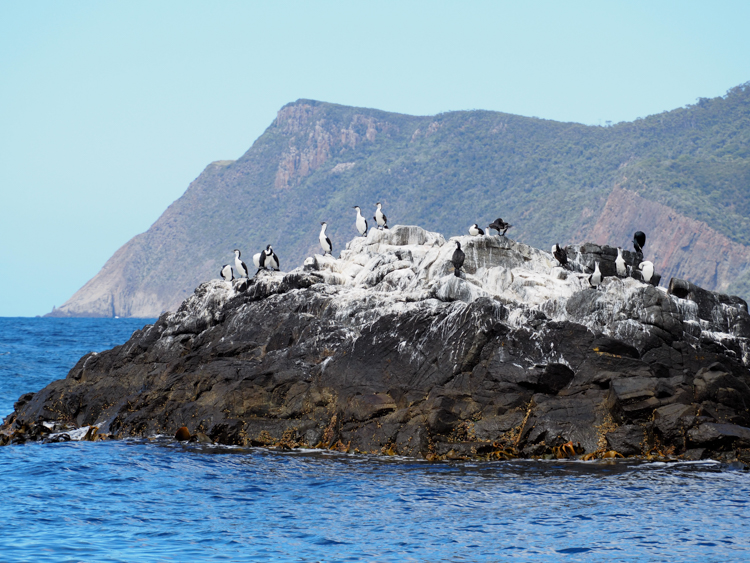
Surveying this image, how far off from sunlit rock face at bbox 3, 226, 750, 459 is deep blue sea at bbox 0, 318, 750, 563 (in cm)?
113

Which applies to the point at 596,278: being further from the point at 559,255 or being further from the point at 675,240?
the point at 675,240

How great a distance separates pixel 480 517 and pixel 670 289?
575 inches

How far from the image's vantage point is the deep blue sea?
14.3 m

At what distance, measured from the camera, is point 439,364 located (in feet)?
79.1

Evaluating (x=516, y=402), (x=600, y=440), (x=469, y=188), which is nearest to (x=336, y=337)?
(x=516, y=402)

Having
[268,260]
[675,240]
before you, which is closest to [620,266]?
[268,260]

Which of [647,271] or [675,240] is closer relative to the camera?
[647,271]

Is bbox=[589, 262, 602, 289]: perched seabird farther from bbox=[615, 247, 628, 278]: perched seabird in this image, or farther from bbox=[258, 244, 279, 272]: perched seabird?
bbox=[258, 244, 279, 272]: perched seabird

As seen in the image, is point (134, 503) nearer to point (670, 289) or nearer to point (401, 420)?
point (401, 420)

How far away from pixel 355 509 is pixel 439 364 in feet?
26.1

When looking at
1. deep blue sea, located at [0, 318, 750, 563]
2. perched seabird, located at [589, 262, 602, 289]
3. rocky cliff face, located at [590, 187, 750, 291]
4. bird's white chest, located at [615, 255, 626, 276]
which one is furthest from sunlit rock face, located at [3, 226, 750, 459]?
rocky cliff face, located at [590, 187, 750, 291]

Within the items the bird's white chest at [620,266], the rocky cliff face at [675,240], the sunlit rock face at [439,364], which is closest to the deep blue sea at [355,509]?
the sunlit rock face at [439,364]

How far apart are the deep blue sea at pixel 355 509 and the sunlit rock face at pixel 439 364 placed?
113 cm

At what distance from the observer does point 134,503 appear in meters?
17.6
